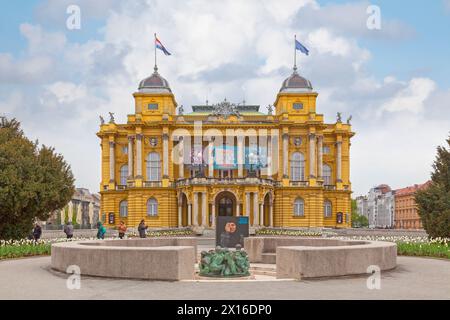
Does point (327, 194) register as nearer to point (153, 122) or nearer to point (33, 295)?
point (153, 122)

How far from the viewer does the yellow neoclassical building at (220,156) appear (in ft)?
254

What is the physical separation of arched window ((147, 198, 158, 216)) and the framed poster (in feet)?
149

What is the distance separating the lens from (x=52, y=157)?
37.8 m

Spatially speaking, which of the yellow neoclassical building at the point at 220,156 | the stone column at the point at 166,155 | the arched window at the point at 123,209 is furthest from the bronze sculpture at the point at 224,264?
the arched window at the point at 123,209

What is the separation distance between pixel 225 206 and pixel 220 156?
258 inches

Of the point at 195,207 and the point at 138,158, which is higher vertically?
the point at 138,158

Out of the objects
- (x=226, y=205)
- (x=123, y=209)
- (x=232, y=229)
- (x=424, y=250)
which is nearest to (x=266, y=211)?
(x=226, y=205)

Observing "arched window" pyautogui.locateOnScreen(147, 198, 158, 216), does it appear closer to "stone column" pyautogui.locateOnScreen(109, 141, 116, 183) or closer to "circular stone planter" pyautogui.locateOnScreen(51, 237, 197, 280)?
"stone column" pyautogui.locateOnScreen(109, 141, 116, 183)

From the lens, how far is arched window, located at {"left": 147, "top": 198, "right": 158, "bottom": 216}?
255 feet

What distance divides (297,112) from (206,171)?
14.5 m

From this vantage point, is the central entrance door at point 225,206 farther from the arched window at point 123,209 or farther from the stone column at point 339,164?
the stone column at point 339,164

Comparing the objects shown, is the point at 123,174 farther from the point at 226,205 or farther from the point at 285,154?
the point at 285,154

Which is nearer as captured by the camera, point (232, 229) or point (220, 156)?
point (232, 229)

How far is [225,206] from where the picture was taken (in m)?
77.7
